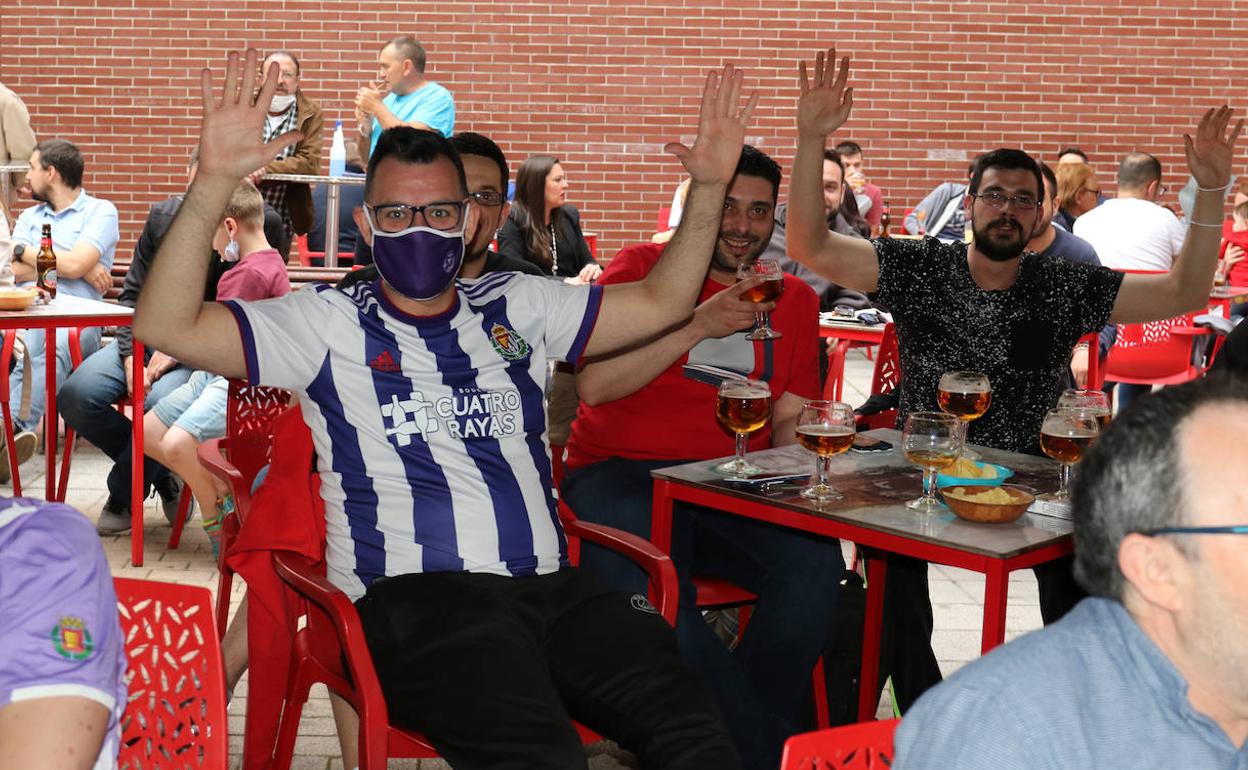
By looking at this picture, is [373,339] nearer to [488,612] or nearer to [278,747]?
[488,612]

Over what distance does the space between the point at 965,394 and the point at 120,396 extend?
3419 millimetres

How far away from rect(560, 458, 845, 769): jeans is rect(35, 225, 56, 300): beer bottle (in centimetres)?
284

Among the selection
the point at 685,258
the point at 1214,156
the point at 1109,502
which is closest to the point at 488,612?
the point at 685,258

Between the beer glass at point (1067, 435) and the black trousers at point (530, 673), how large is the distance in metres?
0.89

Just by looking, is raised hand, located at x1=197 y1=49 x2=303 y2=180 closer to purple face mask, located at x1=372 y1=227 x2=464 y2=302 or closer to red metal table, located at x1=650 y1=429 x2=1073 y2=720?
purple face mask, located at x1=372 y1=227 x2=464 y2=302

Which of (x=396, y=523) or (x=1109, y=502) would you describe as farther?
(x=396, y=523)

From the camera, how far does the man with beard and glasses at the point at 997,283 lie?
3689 mm

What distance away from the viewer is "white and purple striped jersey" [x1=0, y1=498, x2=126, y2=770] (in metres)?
1.45

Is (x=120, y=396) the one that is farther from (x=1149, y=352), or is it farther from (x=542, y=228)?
(x=1149, y=352)

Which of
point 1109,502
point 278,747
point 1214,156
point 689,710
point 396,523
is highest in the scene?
point 1214,156

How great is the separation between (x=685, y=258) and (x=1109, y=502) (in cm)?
154

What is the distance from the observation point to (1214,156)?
374 centimetres

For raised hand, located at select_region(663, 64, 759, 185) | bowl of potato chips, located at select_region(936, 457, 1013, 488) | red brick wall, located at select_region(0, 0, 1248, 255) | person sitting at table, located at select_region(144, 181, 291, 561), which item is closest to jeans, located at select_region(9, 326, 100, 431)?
person sitting at table, located at select_region(144, 181, 291, 561)

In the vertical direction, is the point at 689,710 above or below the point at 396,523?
below
